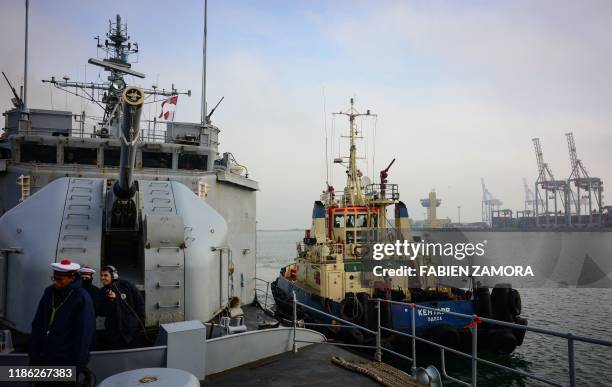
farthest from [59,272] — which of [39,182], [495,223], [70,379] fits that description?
[495,223]

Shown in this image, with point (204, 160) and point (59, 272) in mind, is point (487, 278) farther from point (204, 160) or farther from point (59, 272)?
point (59, 272)

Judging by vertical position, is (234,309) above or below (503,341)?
above

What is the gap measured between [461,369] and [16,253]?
12678 mm

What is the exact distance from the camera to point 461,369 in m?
13.5

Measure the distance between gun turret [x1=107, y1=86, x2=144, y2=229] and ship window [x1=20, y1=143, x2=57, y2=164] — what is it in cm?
582

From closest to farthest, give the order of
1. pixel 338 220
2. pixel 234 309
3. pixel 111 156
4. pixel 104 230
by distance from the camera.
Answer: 1. pixel 104 230
2. pixel 234 309
3. pixel 111 156
4. pixel 338 220

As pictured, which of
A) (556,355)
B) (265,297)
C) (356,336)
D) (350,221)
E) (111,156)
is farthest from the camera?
(265,297)

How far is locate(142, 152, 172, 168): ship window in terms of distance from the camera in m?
11.1

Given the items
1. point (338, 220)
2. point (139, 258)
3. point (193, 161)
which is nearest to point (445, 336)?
point (338, 220)

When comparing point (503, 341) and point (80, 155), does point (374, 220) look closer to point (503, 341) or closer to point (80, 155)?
point (503, 341)

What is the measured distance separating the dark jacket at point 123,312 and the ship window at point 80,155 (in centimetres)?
680

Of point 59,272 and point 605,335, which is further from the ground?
point 59,272

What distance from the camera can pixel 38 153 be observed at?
1048 centimetres

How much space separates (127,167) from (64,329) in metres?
2.26
